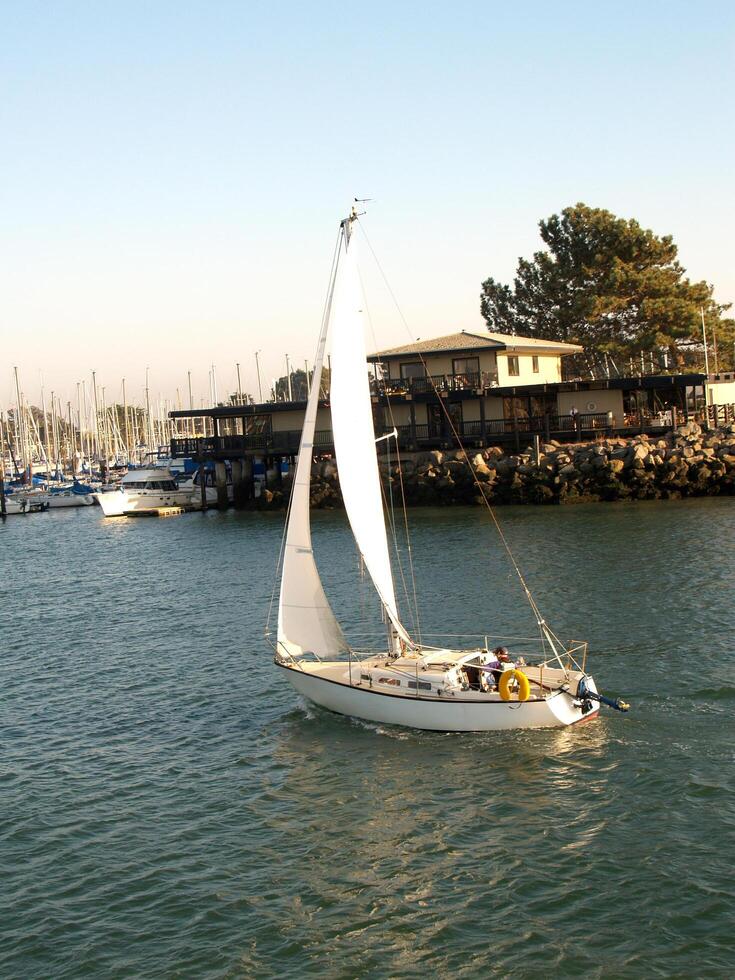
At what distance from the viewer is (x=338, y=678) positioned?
77.0 feet

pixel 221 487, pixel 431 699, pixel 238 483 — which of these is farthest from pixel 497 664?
pixel 221 487

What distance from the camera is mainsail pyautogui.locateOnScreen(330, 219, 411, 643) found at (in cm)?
2242

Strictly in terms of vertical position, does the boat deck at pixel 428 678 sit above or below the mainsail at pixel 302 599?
below

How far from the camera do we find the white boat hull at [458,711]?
2141 centimetres

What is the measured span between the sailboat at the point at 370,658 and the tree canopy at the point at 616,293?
212 feet

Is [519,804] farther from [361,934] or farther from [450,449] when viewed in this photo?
[450,449]

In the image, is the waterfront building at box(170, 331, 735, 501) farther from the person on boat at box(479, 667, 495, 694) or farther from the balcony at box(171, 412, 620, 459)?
the person on boat at box(479, 667, 495, 694)

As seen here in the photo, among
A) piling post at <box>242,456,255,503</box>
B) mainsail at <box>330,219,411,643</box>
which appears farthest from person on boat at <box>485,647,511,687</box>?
piling post at <box>242,456,255,503</box>

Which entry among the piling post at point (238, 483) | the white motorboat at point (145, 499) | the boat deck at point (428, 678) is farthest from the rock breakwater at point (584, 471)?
the boat deck at point (428, 678)

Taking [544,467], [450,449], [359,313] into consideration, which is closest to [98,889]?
[359,313]

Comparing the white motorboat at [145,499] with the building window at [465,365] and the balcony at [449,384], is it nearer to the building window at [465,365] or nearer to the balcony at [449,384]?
the balcony at [449,384]

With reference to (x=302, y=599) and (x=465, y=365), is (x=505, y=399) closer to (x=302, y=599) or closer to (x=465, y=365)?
(x=465, y=365)

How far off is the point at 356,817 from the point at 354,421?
8.83m

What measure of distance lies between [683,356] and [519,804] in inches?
3085
